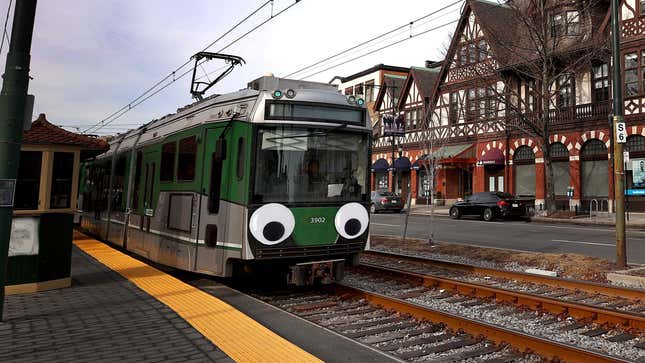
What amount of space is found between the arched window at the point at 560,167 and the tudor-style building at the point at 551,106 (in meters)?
0.06

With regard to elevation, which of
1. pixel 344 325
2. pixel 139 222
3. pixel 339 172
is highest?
pixel 339 172

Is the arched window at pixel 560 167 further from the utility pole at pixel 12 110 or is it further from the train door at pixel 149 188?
the utility pole at pixel 12 110

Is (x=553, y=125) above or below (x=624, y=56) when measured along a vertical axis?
below

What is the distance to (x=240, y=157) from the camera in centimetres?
633

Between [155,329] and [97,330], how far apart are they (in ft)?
1.96

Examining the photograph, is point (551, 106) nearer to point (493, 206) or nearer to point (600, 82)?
point (600, 82)

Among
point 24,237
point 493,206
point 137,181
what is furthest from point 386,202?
point 24,237

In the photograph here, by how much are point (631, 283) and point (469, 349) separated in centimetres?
532

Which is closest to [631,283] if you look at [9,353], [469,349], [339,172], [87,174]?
[469,349]

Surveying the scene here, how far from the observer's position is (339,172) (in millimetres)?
6828

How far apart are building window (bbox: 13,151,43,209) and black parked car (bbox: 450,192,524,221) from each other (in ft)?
69.8

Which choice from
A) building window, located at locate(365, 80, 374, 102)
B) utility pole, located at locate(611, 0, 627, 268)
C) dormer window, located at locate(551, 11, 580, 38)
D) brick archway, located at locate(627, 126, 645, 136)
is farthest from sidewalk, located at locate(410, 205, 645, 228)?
building window, located at locate(365, 80, 374, 102)

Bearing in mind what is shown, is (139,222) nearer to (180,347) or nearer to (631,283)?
(180,347)

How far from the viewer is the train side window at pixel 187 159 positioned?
24.1 ft
